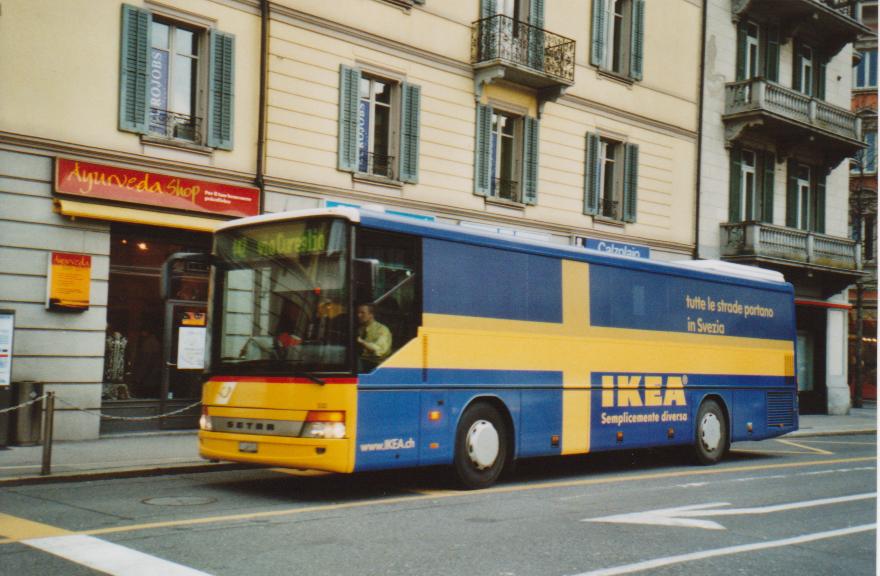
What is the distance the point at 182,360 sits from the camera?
16.7 meters

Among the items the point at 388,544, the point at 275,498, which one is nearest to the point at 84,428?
the point at 275,498

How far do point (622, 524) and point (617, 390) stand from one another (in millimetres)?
4560

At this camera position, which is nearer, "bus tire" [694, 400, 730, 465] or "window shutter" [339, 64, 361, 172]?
"bus tire" [694, 400, 730, 465]

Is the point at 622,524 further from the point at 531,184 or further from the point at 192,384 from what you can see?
the point at 531,184

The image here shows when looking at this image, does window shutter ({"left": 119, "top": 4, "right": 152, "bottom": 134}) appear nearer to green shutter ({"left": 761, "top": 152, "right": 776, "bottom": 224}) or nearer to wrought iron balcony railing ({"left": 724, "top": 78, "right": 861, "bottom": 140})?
wrought iron balcony railing ({"left": 724, "top": 78, "right": 861, "bottom": 140})

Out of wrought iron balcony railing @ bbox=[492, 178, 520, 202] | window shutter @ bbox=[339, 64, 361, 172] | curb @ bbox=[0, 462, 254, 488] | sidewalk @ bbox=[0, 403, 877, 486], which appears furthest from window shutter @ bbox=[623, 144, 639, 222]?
curb @ bbox=[0, 462, 254, 488]

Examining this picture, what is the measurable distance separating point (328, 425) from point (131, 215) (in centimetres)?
732

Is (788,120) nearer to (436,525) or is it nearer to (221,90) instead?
(221,90)

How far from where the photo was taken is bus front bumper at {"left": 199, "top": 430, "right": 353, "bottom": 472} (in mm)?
9484

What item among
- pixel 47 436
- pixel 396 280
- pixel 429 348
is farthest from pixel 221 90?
pixel 429 348

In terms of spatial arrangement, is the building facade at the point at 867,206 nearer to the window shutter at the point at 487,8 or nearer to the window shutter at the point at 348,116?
the window shutter at the point at 487,8

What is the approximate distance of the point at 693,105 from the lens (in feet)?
89.1

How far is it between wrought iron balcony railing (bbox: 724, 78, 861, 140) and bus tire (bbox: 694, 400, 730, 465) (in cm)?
1473

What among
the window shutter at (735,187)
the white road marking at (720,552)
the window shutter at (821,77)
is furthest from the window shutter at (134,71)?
the window shutter at (821,77)
